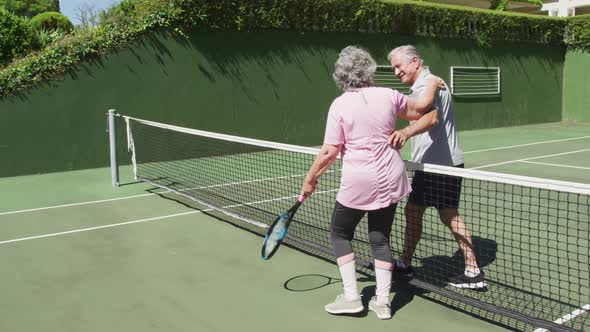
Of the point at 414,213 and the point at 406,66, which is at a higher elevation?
the point at 406,66

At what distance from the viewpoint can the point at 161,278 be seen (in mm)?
4270

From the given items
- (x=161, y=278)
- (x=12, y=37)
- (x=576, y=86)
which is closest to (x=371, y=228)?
(x=161, y=278)

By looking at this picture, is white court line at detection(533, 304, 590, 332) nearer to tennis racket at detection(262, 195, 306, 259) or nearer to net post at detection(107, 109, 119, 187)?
tennis racket at detection(262, 195, 306, 259)

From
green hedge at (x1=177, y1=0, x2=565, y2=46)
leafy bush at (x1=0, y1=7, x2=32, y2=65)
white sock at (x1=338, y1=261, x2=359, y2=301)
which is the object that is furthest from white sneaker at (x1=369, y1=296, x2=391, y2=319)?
leafy bush at (x1=0, y1=7, x2=32, y2=65)

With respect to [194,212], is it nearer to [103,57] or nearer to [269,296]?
[269,296]

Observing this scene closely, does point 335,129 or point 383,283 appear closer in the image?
point 335,129

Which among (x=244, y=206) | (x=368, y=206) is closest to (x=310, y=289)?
(x=368, y=206)

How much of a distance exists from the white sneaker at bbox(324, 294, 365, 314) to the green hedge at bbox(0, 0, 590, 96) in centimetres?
779

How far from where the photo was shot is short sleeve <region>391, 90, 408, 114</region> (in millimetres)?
3271

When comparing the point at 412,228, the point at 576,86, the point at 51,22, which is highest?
the point at 51,22

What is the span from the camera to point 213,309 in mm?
3652

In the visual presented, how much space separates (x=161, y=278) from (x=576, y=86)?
17.1 m

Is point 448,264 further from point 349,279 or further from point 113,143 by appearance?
point 113,143

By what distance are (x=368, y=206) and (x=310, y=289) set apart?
1.06m
